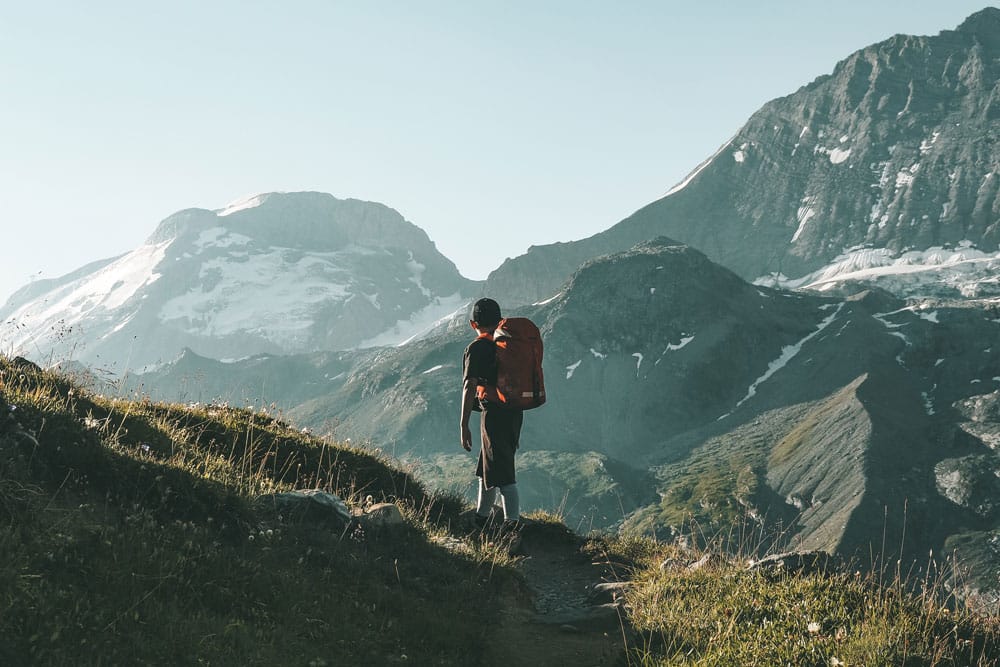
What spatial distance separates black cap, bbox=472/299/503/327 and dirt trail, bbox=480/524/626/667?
3.93m

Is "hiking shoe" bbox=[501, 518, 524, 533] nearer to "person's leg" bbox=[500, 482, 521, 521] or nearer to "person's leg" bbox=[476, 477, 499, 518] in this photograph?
"person's leg" bbox=[500, 482, 521, 521]

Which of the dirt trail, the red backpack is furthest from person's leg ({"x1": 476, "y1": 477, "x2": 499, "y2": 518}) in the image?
the red backpack

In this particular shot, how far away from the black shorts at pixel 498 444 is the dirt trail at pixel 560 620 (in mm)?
1386

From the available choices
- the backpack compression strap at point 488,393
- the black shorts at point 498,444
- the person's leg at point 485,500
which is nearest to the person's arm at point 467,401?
the backpack compression strap at point 488,393

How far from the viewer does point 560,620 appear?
9.27 m

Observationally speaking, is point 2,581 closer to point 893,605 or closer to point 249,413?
point 893,605

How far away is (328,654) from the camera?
622 cm

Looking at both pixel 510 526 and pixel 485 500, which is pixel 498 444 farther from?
pixel 510 526

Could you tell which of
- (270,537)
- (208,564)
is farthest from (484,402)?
(208,564)

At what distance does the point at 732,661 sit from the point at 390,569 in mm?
3631

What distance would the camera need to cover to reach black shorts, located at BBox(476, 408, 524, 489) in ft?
41.3

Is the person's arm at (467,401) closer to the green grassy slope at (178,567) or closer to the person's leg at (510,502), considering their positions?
the person's leg at (510,502)

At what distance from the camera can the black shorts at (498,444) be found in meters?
12.6

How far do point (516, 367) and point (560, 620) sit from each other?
442cm
